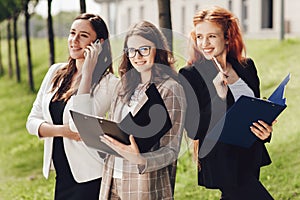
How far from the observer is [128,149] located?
3.60 metres

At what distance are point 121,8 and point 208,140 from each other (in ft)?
45.4

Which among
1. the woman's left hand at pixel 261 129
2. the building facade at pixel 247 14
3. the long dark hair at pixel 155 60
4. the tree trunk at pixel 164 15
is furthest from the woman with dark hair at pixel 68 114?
the building facade at pixel 247 14

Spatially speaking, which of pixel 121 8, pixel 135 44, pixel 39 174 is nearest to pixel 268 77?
pixel 39 174

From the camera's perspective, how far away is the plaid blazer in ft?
11.8

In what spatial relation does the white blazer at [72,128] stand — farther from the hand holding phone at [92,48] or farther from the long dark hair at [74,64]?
the hand holding phone at [92,48]

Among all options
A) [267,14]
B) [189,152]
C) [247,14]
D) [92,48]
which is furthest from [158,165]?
[267,14]

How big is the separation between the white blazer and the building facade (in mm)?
10452

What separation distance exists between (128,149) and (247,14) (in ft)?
54.3

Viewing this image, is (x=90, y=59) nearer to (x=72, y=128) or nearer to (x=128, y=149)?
(x=72, y=128)

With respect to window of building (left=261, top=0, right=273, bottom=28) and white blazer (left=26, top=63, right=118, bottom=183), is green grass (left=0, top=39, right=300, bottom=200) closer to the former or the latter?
white blazer (left=26, top=63, right=118, bottom=183)

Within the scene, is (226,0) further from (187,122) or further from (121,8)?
(187,122)

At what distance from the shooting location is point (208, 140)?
149 inches

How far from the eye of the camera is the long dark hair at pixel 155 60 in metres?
3.66

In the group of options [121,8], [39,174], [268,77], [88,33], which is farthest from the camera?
[121,8]
